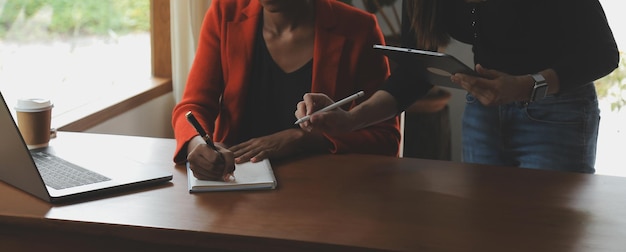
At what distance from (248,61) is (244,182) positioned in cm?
60

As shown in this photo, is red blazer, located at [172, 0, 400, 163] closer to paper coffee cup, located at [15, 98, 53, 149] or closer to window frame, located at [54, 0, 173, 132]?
paper coffee cup, located at [15, 98, 53, 149]

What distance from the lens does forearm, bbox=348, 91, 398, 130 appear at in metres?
1.82

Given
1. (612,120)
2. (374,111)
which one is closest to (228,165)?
(374,111)

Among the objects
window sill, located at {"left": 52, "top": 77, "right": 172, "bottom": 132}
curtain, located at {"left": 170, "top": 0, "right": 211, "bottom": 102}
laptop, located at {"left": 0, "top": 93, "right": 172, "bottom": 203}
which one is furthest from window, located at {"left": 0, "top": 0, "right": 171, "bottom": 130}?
laptop, located at {"left": 0, "top": 93, "right": 172, "bottom": 203}

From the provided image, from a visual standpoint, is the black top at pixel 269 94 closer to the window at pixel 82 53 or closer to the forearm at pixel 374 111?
the forearm at pixel 374 111

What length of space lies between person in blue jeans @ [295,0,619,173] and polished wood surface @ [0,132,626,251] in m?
0.26

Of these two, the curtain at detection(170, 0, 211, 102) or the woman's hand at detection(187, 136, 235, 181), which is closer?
the woman's hand at detection(187, 136, 235, 181)

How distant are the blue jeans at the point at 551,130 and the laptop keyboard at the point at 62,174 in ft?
3.57

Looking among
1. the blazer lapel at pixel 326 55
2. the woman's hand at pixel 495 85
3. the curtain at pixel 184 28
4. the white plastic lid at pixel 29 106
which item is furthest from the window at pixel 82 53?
the woman's hand at pixel 495 85

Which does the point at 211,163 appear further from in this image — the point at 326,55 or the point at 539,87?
the point at 539,87

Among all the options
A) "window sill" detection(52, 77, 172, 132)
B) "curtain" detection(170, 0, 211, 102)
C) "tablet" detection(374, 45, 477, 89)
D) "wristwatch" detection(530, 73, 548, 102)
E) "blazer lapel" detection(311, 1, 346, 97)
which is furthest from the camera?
"curtain" detection(170, 0, 211, 102)

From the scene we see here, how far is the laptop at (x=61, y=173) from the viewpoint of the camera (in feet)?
4.61

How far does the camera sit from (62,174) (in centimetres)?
156

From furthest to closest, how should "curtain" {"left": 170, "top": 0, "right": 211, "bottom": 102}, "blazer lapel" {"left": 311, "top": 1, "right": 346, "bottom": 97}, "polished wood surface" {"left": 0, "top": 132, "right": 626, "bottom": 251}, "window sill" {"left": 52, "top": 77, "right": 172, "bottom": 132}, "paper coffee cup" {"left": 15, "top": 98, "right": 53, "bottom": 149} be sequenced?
"curtain" {"left": 170, "top": 0, "right": 211, "bottom": 102}, "window sill" {"left": 52, "top": 77, "right": 172, "bottom": 132}, "blazer lapel" {"left": 311, "top": 1, "right": 346, "bottom": 97}, "paper coffee cup" {"left": 15, "top": 98, "right": 53, "bottom": 149}, "polished wood surface" {"left": 0, "top": 132, "right": 626, "bottom": 251}
